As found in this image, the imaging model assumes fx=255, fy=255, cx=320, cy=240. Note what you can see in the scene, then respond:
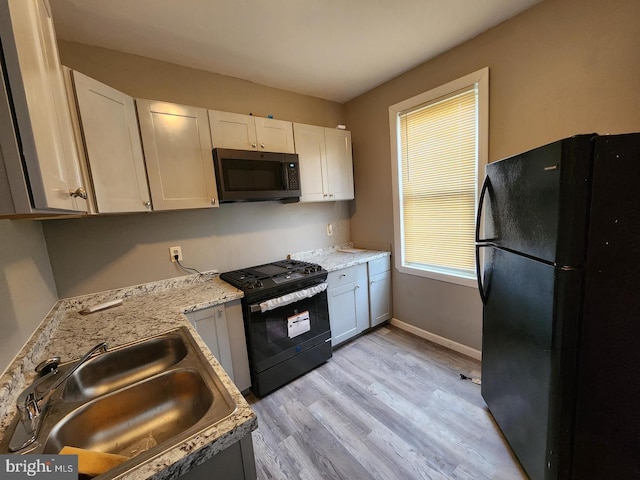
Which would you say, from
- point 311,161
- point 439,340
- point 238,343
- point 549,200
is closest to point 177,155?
point 311,161

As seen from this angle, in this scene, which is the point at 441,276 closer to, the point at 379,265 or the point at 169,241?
the point at 379,265

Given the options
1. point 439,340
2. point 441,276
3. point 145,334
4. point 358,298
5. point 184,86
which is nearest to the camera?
point 145,334

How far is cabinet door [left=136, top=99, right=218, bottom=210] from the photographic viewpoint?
172cm

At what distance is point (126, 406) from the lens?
964 mm

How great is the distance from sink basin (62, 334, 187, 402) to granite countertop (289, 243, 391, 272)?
1.33 metres

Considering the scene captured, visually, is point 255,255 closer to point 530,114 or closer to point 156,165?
point 156,165

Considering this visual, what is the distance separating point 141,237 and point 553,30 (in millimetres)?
3107

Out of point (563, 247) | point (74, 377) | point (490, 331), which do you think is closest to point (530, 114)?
point (563, 247)

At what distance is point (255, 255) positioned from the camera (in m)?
2.52

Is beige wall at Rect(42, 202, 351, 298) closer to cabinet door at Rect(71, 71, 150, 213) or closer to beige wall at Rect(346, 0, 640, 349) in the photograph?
cabinet door at Rect(71, 71, 150, 213)

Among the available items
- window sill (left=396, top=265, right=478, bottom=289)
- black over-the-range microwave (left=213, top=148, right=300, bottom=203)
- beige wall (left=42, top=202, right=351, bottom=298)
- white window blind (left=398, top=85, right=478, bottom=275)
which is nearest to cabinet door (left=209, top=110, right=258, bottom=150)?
black over-the-range microwave (left=213, top=148, right=300, bottom=203)

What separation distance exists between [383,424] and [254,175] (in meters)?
2.03

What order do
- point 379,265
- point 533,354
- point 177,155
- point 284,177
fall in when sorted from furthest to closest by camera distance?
point 379,265 < point 284,177 < point 177,155 < point 533,354

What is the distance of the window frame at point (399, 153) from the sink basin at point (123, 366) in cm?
216
